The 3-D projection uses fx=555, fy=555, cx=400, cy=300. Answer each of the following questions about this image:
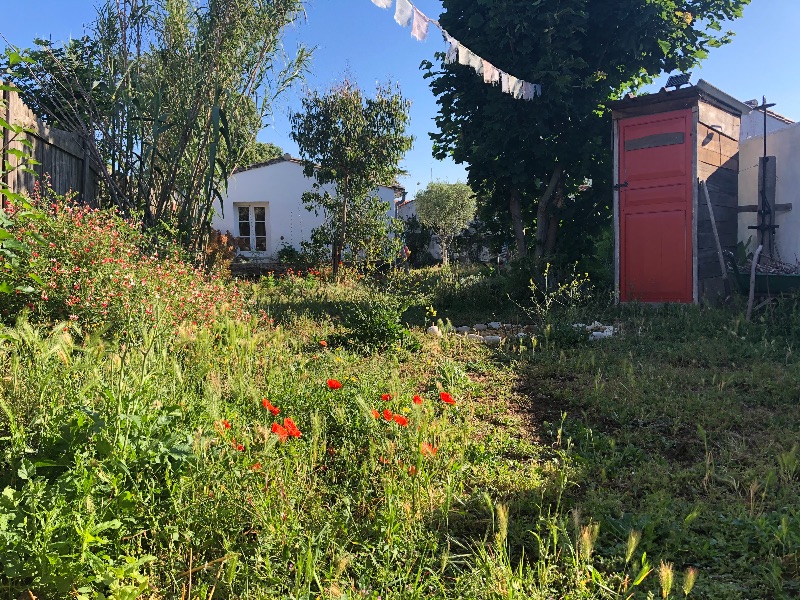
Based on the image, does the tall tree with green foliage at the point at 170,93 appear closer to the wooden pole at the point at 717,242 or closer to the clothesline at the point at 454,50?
the clothesline at the point at 454,50

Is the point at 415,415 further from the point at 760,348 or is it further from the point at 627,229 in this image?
the point at 627,229

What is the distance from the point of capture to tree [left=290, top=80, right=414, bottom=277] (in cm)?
1190

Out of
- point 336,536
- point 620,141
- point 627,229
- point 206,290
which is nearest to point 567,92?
point 620,141

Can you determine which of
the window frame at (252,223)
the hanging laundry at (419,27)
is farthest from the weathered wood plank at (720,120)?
the window frame at (252,223)

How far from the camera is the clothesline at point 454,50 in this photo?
588 cm

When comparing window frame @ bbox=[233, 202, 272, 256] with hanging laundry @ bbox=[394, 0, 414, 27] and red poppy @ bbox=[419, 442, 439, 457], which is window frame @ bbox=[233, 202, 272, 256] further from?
red poppy @ bbox=[419, 442, 439, 457]

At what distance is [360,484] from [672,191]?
740 centimetres

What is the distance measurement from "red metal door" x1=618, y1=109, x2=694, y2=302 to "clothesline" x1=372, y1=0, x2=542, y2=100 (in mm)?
1644

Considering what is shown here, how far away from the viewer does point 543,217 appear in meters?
9.84

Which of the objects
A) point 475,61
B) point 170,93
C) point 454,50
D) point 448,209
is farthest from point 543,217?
point 448,209

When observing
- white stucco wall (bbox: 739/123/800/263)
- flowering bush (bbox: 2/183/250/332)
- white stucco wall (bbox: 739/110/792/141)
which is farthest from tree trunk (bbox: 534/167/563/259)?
white stucco wall (bbox: 739/110/792/141)

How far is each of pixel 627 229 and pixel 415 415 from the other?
6939 mm

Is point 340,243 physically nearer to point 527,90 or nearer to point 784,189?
point 527,90

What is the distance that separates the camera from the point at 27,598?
1.64 metres
